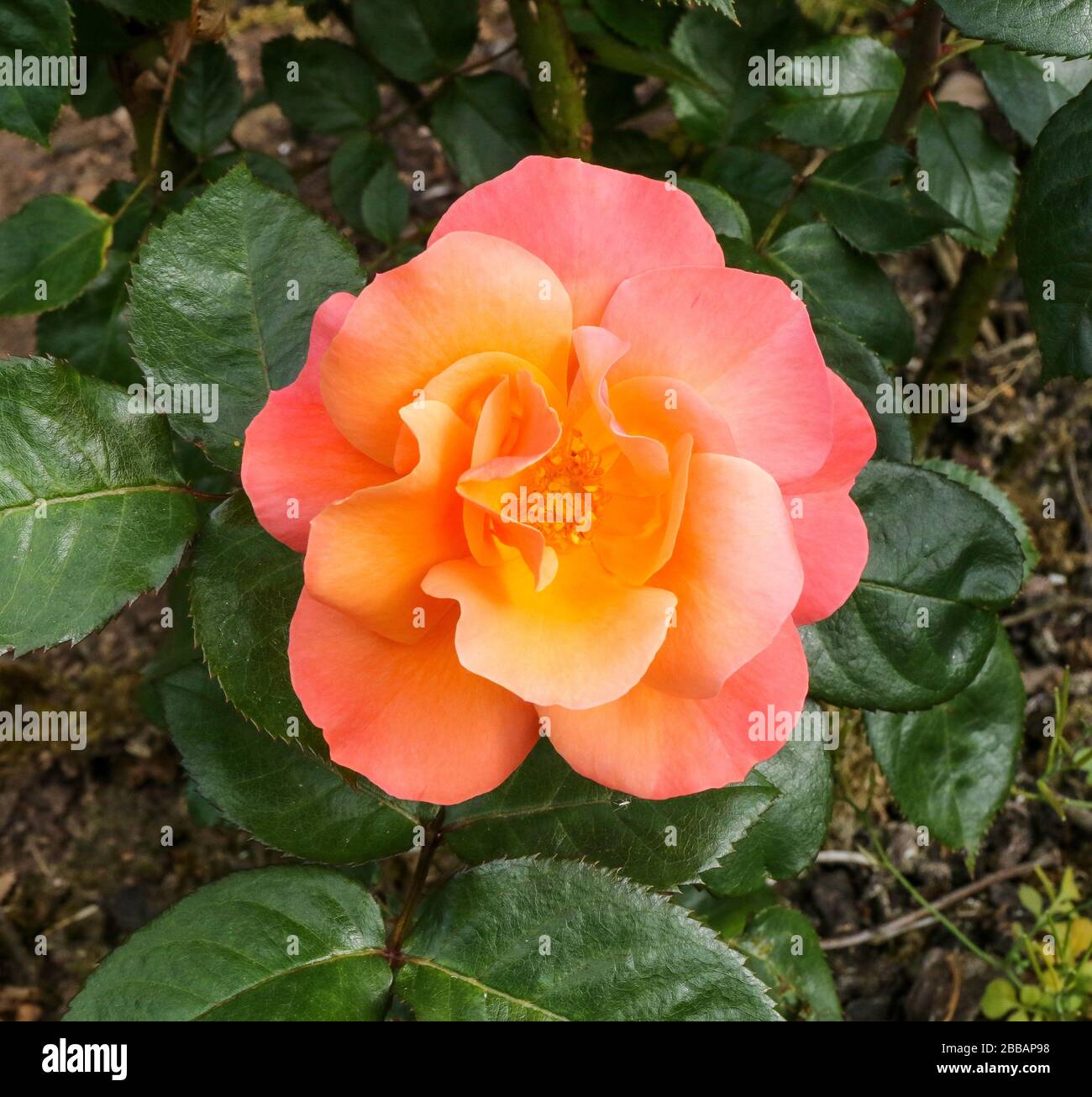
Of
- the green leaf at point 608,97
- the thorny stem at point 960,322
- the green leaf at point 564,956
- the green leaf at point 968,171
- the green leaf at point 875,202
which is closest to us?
the green leaf at point 564,956

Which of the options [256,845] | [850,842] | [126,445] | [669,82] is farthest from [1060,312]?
[256,845]

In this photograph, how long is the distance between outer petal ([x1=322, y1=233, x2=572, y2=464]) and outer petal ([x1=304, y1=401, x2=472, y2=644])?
6cm

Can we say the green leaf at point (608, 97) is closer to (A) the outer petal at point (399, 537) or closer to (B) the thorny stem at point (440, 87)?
(B) the thorny stem at point (440, 87)

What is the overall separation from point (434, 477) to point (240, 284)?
18.1 inches

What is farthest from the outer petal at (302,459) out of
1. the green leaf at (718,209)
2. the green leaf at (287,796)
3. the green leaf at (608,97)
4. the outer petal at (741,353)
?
the green leaf at (608,97)

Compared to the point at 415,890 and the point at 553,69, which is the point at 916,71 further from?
the point at 415,890

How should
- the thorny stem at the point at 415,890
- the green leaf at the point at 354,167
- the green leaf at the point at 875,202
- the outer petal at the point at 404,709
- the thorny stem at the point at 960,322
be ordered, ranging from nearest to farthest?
the outer petal at the point at 404,709
the thorny stem at the point at 415,890
the green leaf at the point at 875,202
the green leaf at the point at 354,167
the thorny stem at the point at 960,322

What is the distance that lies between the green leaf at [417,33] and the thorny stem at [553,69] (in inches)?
3.6

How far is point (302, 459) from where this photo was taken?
100cm

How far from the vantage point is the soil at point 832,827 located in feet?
7.04

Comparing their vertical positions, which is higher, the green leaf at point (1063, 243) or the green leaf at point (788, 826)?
the green leaf at point (1063, 243)

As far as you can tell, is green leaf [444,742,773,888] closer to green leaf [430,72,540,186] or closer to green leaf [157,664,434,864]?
green leaf [157,664,434,864]

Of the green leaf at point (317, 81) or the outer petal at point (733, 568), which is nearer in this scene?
the outer petal at point (733, 568)

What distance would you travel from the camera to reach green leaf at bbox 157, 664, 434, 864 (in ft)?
4.11
